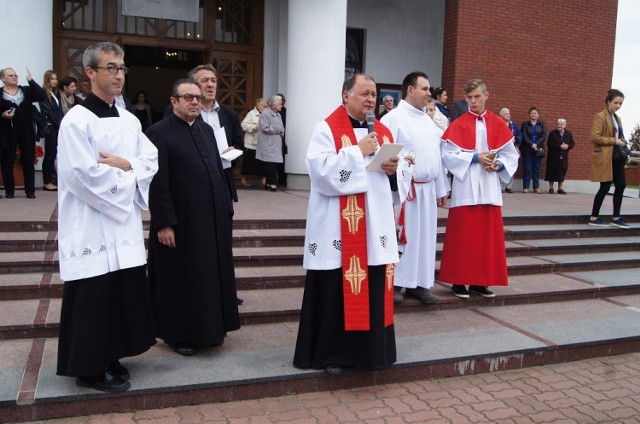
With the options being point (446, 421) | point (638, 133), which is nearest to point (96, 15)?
point (446, 421)

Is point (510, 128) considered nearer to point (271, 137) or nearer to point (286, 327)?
point (271, 137)

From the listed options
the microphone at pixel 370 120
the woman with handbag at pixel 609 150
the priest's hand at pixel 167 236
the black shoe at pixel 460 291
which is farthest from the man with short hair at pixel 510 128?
the priest's hand at pixel 167 236

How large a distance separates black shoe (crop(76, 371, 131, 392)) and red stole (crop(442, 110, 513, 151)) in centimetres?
400

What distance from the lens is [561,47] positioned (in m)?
13.6

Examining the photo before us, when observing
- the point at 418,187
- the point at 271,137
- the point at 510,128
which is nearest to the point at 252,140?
the point at 271,137

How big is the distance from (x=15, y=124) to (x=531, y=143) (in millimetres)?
9902

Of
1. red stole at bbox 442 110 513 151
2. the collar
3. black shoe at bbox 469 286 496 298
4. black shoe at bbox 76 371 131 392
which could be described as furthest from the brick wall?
black shoe at bbox 76 371 131 392

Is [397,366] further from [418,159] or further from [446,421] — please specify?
[418,159]

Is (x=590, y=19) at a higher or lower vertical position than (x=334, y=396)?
higher

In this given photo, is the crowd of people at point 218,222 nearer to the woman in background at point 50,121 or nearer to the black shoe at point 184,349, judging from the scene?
the black shoe at point 184,349

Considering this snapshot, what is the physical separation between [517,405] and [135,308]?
2719 millimetres

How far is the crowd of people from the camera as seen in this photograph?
372cm

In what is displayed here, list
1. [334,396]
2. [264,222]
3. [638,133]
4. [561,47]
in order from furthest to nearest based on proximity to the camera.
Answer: [638,133]
[561,47]
[264,222]
[334,396]

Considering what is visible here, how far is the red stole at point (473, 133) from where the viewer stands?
6.30 metres
